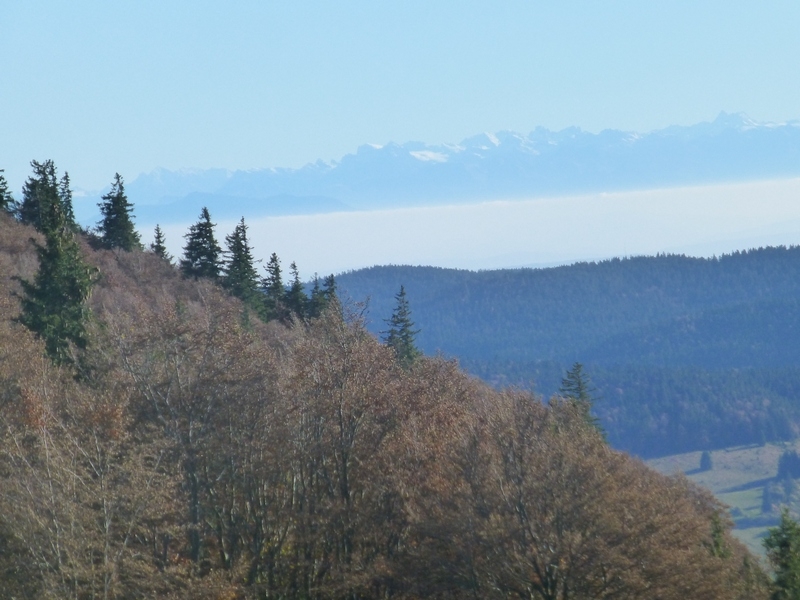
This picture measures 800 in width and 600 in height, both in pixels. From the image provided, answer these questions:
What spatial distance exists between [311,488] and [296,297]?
150 feet

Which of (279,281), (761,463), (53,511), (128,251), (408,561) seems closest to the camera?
(53,511)

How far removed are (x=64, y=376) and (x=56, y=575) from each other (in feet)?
46.5

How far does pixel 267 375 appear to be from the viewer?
72.3 ft

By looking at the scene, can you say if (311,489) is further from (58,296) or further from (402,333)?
(402,333)

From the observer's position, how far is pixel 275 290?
69.1 meters

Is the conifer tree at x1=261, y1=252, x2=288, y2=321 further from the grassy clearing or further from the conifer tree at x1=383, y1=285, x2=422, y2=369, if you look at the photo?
the grassy clearing

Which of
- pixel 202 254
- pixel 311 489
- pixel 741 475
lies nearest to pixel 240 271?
pixel 202 254

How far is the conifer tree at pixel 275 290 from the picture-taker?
221 feet

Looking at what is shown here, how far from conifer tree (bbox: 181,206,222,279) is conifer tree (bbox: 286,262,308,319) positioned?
5.15 metres

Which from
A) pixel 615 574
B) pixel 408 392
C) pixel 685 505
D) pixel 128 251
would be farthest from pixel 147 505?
pixel 128 251

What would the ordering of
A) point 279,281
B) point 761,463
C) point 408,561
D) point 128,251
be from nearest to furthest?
point 408,561
point 128,251
point 279,281
point 761,463

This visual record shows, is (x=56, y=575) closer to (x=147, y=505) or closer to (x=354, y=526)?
(x=147, y=505)

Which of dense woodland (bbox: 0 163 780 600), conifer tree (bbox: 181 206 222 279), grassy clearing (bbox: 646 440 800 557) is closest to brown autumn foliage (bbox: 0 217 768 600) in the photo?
dense woodland (bbox: 0 163 780 600)

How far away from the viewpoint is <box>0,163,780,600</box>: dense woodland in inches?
696
